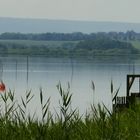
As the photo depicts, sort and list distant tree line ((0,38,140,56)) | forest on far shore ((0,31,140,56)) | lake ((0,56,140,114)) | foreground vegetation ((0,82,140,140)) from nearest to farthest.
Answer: foreground vegetation ((0,82,140,140)) < lake ((0,56,140,114)) < distant tree line ((0,38,140,56)) < forest on far shore ((0,31,140,56))

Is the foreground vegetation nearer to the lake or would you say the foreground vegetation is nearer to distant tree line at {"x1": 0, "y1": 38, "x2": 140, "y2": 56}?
the lake

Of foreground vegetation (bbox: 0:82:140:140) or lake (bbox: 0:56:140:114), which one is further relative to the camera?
lake (bbox: 0:56:140:114)

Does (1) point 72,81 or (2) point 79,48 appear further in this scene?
(2) point 79,48

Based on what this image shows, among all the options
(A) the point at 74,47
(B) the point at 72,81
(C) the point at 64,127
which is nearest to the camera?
(C) the point at 64,127

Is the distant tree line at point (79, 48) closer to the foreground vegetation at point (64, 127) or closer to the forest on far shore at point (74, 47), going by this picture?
the forest on far shore at point (74, 47)

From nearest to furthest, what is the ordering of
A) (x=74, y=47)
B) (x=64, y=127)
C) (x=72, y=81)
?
(x=64, y=127) → (x=72, y=81) → (x=74, y=47)

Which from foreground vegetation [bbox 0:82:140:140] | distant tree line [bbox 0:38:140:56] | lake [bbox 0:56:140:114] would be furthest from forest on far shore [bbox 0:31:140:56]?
foreground vegetation [bbox 0:82:140:140]

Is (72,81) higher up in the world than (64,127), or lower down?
lower down

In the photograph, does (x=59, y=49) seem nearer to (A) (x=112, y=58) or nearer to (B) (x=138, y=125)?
(A) (x=112, y=58)

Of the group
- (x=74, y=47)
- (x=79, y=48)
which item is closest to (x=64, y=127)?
(x=79, y=48)

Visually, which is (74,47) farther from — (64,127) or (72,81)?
(64,127)

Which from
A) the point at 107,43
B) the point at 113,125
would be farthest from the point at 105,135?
the point at 107,43

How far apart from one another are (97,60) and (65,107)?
158821 millimetres

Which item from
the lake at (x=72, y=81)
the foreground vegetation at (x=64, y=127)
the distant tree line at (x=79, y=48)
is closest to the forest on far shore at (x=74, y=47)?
the distant tree line at (x=79, y=48)
